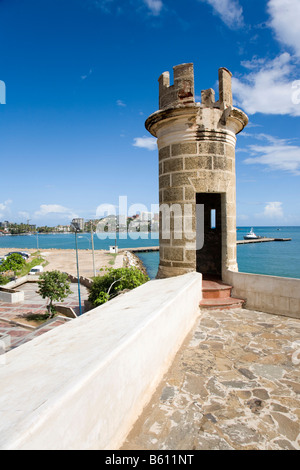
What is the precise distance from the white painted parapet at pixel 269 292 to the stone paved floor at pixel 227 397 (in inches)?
32.8

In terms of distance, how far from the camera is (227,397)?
247 centimetres

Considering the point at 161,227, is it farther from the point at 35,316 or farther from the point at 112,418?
the point at 35,316

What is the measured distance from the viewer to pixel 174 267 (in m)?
5.58

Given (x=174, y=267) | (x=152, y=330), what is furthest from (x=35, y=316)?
(x=152, y=330)

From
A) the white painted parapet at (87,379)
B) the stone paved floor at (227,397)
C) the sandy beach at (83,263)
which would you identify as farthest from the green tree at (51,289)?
the white painted parapet at (87,379)

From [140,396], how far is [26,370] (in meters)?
0.93

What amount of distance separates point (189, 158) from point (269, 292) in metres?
2.90

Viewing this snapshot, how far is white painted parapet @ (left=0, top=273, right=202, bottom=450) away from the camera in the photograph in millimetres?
1294

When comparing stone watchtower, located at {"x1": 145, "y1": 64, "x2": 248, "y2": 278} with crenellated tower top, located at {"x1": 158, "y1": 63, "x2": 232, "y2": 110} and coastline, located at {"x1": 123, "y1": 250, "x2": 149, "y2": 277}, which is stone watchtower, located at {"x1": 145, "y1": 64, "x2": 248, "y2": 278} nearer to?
crenellated tower top, located at {"x1": 158, "y1": 63, "x2": 232, "y2": 110}

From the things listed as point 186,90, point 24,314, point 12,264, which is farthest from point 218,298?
point 12,264

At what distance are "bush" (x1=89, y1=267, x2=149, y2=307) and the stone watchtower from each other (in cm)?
930

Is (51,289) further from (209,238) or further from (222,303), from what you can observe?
(222,303)

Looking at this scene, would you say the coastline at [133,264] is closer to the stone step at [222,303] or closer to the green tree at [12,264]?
the green tree at [12,264]

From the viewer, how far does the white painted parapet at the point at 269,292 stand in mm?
4688
